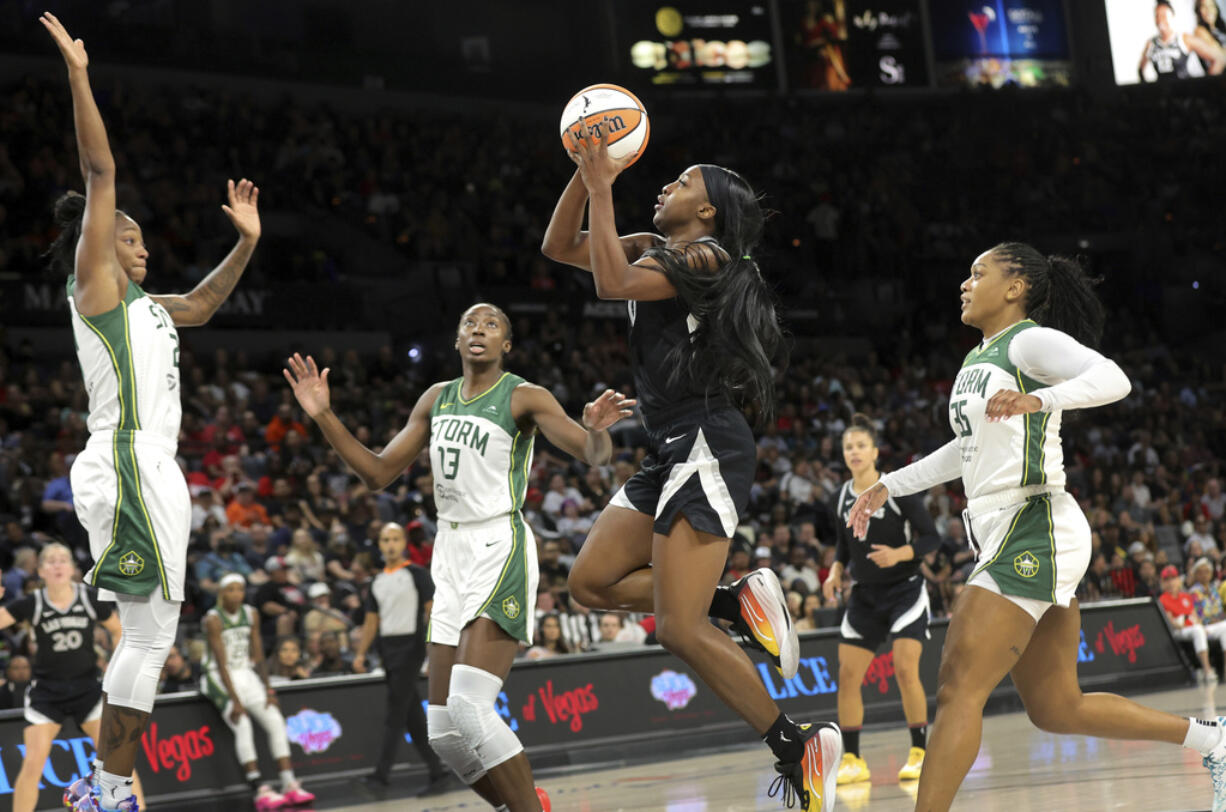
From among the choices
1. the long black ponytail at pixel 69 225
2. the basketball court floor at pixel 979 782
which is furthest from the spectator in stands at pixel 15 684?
the long black ponytail at pixel 69 225

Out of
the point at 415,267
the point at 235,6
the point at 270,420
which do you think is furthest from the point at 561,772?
the point at 235,6

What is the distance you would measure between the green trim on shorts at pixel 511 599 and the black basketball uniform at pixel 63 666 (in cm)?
376

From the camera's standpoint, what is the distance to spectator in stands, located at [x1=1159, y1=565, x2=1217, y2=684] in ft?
50.5

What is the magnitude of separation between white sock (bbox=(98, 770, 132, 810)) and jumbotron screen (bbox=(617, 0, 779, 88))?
2388 centimetres

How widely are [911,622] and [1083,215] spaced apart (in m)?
21.7

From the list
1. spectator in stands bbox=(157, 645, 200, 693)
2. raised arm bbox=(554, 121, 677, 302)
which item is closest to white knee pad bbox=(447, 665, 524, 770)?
raised arm bbox=(554, 121, 677, 302)

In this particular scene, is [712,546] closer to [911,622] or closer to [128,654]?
[128,654]

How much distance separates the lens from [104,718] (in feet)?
15.8

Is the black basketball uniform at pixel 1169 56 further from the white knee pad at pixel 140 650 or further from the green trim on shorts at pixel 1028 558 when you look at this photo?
the white knee pad at pixel 140 650

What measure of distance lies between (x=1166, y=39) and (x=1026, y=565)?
2683 centimetres

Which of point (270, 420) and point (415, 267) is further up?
point (415, 267)

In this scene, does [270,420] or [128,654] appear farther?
[270,420]

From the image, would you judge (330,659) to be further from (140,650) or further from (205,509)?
(140,650)

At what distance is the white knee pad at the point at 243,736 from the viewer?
30.9 ft
